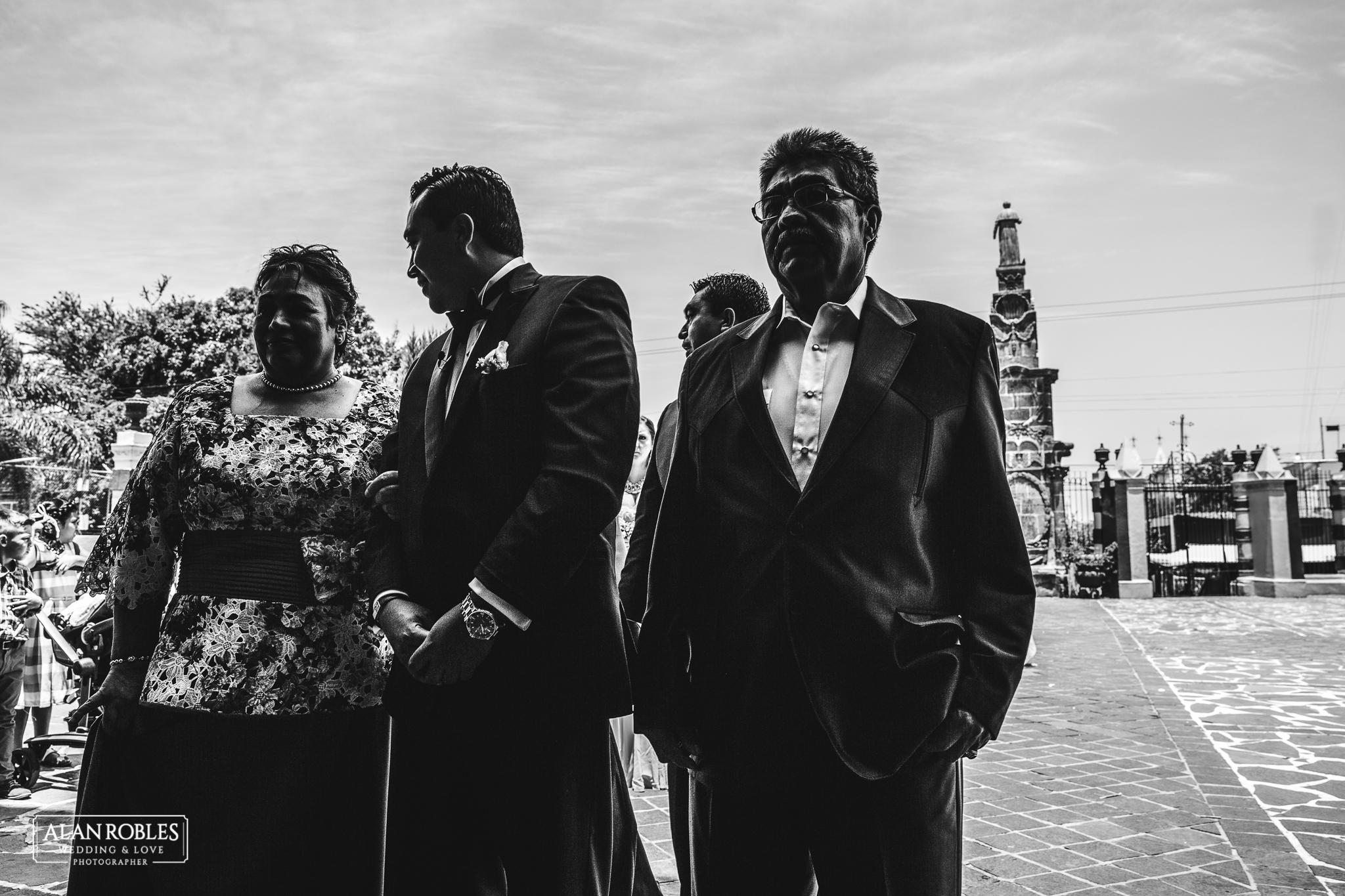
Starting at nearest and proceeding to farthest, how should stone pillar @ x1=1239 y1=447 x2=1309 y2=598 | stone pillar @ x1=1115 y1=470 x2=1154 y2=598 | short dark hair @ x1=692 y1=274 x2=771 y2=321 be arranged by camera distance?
1. short dark hair @ x1=692 y1=274 x2=771 y2=321
2. stone pillar @ x1=1239 y1=447 x2=1309 y2=598
3. stone pillar @ x1=1115 y1=470 x2=1154 y2=598

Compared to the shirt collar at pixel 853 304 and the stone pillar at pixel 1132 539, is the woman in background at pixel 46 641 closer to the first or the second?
the shirt collar at pixel 853 304

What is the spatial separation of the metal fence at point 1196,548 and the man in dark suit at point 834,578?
22519 mm

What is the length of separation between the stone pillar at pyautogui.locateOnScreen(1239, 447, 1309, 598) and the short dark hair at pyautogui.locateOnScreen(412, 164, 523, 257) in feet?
77.2

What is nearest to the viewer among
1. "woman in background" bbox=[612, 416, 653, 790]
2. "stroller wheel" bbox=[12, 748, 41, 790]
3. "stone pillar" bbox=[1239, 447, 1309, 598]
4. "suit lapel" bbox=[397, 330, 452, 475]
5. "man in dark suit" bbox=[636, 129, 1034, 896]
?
"man in dark suit" bbox=[636, 129, 1034, 896]

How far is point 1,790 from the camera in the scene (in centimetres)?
571

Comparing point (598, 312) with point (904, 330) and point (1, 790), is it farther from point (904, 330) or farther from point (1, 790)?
point (1, 790)

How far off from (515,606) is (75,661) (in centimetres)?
524

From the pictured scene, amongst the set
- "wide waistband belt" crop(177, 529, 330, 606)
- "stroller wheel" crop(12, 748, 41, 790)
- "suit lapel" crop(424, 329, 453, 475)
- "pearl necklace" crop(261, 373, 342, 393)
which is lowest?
"stroller wheel" crop(12, 748, 41, 790)

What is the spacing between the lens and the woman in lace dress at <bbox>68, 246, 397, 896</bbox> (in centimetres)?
255

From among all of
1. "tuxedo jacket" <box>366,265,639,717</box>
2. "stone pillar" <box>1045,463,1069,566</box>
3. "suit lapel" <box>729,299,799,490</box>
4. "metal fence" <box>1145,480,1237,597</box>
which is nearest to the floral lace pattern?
"tuxedo jacket" <box>366,265,639,717</box>

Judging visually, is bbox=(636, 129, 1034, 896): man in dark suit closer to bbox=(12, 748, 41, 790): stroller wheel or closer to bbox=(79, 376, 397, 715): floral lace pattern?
bbox=(79, 376, 397, 715): floral lace pattern

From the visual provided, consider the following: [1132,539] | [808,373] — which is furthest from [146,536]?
[1132,539]

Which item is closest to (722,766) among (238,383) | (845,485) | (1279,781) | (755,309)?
(845,485)

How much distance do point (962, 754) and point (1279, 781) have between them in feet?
16.9
